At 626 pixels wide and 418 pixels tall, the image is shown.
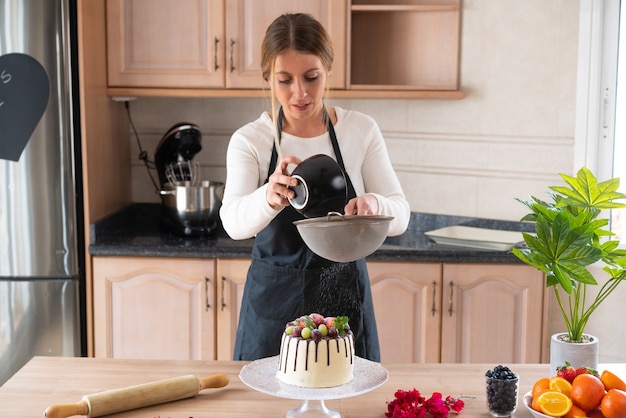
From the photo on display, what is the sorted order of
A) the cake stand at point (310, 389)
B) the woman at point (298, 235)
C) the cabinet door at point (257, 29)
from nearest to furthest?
the cake stand at point (310, 389), the woman at point (298, 235), the cabinet door at point (257, 29)

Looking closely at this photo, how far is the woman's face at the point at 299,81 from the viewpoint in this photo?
202 centimetres

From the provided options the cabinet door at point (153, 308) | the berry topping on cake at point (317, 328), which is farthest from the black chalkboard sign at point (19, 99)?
the berry topping on cake at point (317, 328)

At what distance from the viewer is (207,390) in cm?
174

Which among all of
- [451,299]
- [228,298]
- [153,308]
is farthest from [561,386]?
[153,308]

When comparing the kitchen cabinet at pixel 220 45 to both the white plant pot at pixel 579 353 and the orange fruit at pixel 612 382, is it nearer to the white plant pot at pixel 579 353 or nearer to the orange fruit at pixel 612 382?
the white plant pot at pixel 579 353

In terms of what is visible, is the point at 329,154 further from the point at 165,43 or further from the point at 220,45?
the point at 165,43

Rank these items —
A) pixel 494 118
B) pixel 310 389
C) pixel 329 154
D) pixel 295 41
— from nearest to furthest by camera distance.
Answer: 1. pixel 310 389
2. pixel 295 41
3. pixel 329 154
4. pixel 494 118

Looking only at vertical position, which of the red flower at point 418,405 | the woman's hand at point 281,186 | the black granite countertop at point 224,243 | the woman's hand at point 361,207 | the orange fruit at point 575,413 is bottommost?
the red flower at point 418,405

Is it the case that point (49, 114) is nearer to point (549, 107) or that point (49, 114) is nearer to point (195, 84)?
point (195, 84)

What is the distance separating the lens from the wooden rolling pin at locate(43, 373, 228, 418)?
5.09 ft

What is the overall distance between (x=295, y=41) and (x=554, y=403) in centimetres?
104

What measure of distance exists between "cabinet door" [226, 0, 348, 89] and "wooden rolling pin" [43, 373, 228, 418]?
1.64m

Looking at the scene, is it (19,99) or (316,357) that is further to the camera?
(19,99)

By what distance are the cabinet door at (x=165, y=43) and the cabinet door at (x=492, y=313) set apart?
3.87 ft
